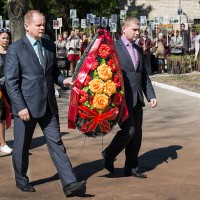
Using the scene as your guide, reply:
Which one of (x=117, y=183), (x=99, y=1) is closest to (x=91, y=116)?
(x=117, y=183)

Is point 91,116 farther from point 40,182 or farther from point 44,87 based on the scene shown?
point 40,182

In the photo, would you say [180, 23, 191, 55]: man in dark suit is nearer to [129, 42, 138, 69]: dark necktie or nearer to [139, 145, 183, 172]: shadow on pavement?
[139, 145, 183, 172]: shadow on pavement

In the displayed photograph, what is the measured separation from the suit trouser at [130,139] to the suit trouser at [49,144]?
2.58 ft

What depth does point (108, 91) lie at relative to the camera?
19.1ft

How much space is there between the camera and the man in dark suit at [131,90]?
6.19 m

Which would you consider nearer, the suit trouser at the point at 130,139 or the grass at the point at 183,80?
the suit trouser at the point at 130,139

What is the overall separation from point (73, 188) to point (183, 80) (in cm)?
1224

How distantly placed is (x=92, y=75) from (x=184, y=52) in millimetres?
17260

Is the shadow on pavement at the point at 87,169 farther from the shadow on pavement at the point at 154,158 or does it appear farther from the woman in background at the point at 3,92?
the woman in background at the point at 3,92

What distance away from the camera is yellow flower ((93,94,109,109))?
19.1 feet

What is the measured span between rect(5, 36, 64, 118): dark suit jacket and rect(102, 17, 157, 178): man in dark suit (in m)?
0.93

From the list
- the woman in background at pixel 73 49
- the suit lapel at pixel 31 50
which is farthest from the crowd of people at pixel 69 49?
the suit lapel at pixel 31 50

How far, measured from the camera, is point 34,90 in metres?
5.61

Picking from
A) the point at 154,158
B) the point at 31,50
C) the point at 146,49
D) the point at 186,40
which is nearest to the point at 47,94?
the point at 31,50
